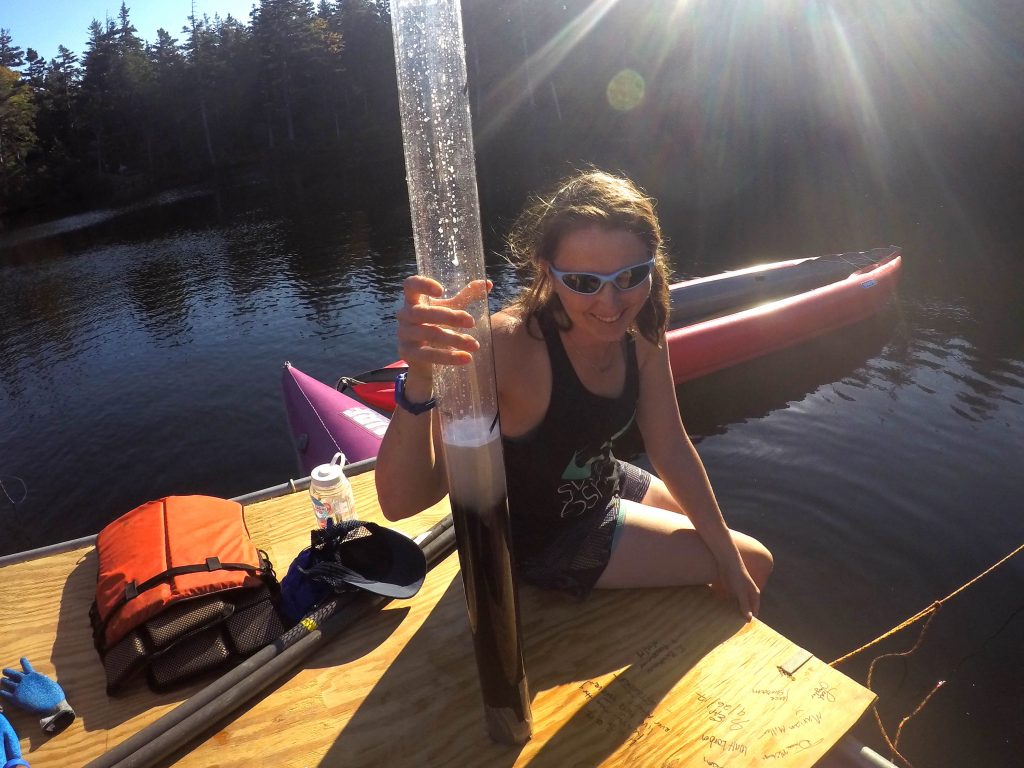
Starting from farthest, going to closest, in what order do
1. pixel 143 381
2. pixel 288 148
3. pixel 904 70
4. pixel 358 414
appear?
1. pixel 288 148
2. pixel 904 70
3. pixel 143 381
4. pixel 358 414

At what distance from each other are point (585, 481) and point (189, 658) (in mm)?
1603

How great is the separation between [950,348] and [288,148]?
4538cm

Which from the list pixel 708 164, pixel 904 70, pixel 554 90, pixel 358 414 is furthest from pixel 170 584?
pixel 554 90

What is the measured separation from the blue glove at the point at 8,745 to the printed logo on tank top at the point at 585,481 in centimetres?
194

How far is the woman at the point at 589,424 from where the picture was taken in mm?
2184

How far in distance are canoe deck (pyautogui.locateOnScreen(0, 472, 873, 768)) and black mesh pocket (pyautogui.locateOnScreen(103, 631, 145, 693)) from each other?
76 mm

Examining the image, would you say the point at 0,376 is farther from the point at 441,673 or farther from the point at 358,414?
the point at 441,673

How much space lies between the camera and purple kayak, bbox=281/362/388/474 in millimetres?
5555

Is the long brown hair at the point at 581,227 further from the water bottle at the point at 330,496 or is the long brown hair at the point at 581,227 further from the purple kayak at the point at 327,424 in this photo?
the purple kayak at the point at 327,424

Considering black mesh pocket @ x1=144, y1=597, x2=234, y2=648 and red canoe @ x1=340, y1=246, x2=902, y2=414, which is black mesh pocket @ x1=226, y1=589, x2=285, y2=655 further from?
red canoe @ x1=340, y1=246, x2=902, y2=414

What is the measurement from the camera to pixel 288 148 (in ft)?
148

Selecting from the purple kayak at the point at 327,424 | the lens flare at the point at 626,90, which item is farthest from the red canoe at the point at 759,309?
the lens flare at the point at 626,90

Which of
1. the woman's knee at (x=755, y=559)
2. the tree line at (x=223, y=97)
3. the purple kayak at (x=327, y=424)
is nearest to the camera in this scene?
the woman's knee at (x=755, y=559)

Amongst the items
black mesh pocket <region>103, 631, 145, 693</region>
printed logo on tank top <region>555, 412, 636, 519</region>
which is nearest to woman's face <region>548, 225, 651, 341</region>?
printed logo on tank top <region>555, 412, 636, 519</region>
